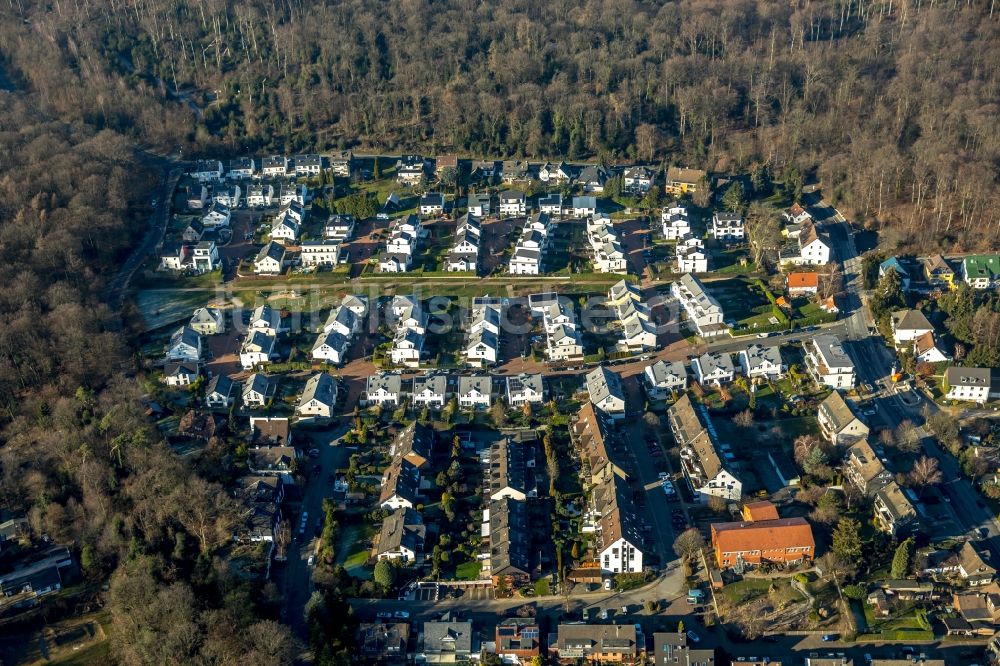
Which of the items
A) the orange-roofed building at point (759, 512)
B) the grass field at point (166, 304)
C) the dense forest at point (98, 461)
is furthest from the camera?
the grass field at point (166, 304)

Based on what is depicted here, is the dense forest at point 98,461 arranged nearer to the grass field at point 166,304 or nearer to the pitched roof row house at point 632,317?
the grass field at point 166,304

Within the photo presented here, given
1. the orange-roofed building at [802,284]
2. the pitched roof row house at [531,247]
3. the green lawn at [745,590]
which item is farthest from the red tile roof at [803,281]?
the green lawn at [745,590]

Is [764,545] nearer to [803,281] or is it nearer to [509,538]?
[509,538]

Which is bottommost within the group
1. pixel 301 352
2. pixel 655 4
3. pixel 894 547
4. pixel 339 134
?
pixel 894 547

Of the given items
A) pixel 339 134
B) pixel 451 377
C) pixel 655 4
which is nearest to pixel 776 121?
pixel 655 4

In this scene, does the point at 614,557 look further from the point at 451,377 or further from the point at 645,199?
the point at 645,199

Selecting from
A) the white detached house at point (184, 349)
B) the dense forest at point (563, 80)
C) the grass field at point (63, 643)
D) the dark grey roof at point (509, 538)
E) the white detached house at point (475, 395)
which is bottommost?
the grass field at point (63, 643)

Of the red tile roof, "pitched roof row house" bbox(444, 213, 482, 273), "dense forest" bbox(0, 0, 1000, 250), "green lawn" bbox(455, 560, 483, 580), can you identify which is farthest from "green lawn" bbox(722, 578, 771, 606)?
"dense forest" bbox(0, 0, 1000, 250)
